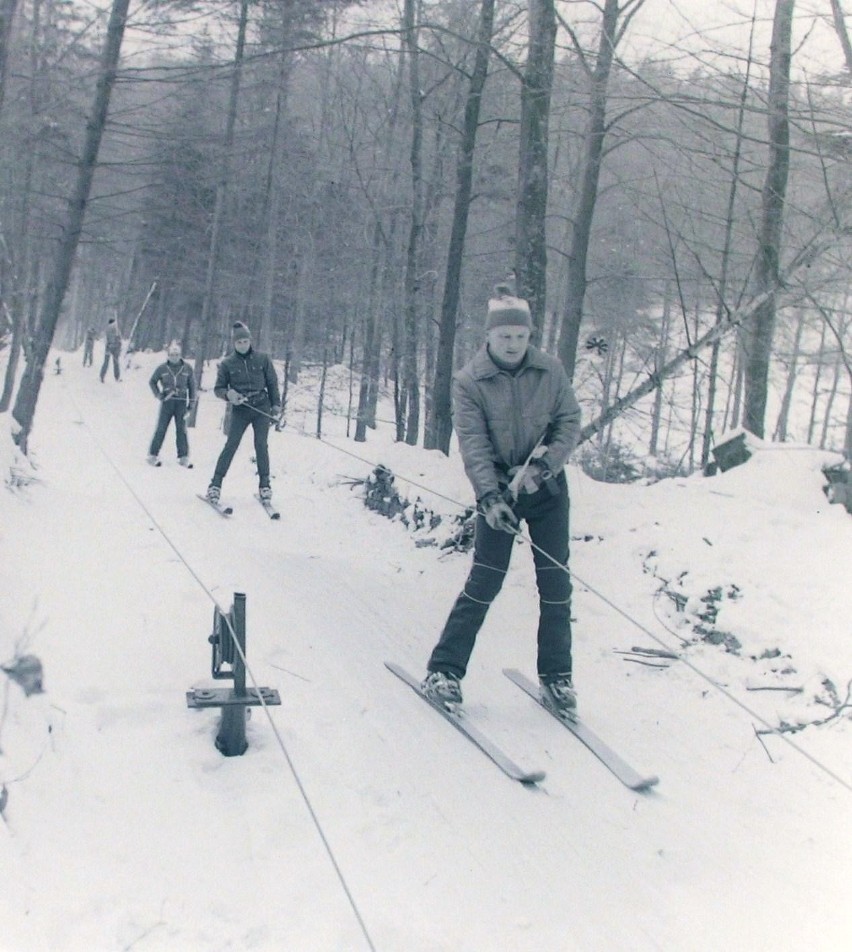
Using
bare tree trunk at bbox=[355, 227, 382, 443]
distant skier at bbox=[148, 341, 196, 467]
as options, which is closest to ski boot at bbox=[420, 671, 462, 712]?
distant skier at bbox=[148, 341, 196, 467]

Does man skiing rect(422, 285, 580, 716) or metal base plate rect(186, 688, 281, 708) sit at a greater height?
man skiing rect(422, 285, 580, 716)

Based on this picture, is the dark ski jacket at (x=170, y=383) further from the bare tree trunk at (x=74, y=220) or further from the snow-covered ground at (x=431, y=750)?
the snow-covered ground at (x=431, y=750)

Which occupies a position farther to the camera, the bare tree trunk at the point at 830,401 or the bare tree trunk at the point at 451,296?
the bare tree trunk at the point at 830,401

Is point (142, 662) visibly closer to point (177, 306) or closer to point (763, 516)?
point (763, 516)

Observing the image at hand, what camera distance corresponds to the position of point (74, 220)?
11.6m

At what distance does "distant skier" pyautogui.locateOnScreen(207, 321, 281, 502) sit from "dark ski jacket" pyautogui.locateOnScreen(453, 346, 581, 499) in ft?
20.0

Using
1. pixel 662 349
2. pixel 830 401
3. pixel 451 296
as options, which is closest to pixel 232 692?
pixel 451 296

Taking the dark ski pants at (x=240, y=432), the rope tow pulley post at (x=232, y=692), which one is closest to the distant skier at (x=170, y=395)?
the dark ski pants at (x=240, y=432)

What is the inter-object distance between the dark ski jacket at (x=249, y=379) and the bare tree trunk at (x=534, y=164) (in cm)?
334

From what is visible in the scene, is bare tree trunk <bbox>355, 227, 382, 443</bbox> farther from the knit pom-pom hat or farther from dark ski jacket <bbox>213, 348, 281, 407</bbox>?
the knit pom-pom hat

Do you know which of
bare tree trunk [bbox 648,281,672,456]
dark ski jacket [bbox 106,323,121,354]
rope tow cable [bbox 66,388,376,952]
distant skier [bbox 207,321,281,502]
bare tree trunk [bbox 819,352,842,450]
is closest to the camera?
rope tow cable [bbox 66,388,376,952]

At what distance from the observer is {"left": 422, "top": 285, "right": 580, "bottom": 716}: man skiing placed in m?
4.89

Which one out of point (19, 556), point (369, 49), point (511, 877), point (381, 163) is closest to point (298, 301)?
point (381, 163)

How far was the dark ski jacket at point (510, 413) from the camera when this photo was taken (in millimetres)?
4902
